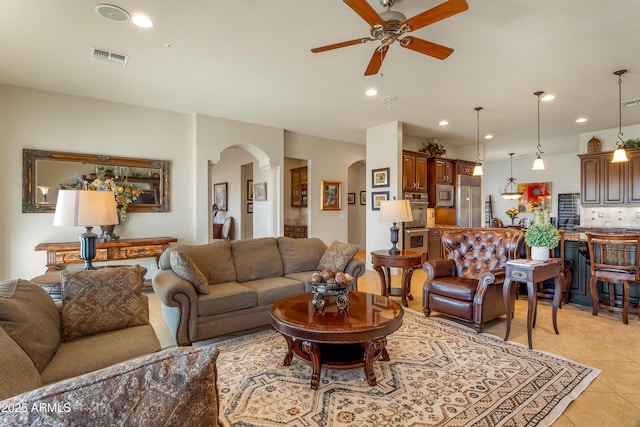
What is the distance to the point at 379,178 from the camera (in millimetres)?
6367

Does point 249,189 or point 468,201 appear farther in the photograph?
point 249,189

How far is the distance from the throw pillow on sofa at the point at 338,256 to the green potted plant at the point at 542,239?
72.4 inches

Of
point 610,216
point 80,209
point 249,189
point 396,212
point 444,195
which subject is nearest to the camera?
point 80,209

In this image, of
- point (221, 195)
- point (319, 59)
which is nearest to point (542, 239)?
point (319, 59)

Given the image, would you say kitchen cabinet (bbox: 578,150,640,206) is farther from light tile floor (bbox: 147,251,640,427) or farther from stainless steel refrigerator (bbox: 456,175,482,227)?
light tile floor (bbox: 147,251,640,427)

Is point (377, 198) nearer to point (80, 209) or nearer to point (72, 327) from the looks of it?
point (80, 209)

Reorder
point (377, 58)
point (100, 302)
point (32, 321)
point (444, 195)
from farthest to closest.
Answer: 1. point (444, 195)
2. point (377, 58)
3. point (100, 302)
4. point (32, 321)

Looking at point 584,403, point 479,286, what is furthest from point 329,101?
point 584,403

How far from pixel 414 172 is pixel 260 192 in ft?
11.9

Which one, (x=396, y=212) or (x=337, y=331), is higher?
(x=396, y=212)

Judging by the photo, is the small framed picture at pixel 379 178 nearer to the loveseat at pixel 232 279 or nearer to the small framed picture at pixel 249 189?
the loveseat at pixel 232 279

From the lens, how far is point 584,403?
6.87 feet

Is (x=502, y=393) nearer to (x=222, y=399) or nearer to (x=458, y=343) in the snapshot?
(x=458, y=343)

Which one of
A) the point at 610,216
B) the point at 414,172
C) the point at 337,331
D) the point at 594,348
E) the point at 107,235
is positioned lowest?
the point at 594,348
